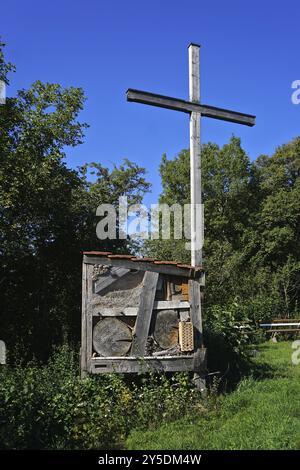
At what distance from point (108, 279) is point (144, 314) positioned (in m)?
0.77

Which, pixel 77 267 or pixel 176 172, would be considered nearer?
pixel 77 267

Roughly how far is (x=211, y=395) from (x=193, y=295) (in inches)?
60.6

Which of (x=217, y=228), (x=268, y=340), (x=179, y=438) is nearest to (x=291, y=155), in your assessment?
(x=217, y=228)

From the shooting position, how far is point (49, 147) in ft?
Answer: 41.3

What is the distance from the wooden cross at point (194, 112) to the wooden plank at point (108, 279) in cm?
129

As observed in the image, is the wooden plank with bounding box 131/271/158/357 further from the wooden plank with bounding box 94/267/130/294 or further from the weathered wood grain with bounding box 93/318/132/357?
the wooden plank with bounding box 94/267/130/294

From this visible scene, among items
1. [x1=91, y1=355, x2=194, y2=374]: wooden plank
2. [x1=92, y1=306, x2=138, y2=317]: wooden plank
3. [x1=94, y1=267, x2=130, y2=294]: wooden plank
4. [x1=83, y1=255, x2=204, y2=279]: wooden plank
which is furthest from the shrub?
[x1=83, y1=255, x2=204, y2=279]: wooden plank

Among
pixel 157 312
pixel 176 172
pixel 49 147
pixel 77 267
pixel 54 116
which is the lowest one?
pixel 157 312

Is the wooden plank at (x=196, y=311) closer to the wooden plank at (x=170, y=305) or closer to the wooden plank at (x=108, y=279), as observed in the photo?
the wooden plank at (x=170, y=305)

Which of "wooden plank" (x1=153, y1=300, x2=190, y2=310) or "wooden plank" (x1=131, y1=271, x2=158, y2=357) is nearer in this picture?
"wooden plank" (x1=131, y1=271, x2=158, y2=357)

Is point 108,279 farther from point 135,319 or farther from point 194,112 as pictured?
point 194,112

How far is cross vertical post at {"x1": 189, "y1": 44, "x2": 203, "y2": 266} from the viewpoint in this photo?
830cm

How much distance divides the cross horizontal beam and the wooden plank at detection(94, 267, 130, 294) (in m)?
2.93
